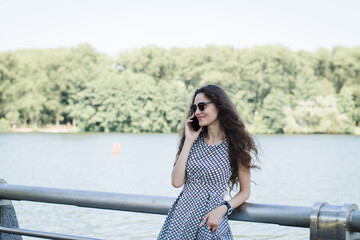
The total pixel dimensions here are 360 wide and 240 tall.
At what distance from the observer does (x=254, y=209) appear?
2043 mm

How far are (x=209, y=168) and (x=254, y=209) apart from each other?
508mm

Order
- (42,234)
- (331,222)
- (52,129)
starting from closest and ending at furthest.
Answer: (331,222) → (42,234) → (52,129)

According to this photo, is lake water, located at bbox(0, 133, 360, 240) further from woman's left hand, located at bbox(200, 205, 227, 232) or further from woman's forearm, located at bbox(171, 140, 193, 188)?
woman's left hand, located at bbox(200, 205, 227, 232)

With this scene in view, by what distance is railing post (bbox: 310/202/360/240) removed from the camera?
6.01 feet

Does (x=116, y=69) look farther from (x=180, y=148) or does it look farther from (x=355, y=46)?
(x=180, y=148)

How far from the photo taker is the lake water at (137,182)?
13016 millimetres

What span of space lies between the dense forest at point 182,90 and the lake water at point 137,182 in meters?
30.8

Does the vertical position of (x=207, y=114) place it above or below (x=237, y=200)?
above

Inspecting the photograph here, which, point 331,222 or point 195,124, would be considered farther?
point 195,124

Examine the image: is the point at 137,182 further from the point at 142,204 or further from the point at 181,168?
the point at 142,204

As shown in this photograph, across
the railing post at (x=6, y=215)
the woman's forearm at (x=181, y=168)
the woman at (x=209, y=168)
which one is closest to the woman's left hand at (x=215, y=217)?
the woman at (x=209, y=168)

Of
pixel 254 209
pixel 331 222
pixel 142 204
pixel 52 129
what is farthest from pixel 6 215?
pixel 52 129

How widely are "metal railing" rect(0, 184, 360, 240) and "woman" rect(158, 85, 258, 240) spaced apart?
14 centimetres

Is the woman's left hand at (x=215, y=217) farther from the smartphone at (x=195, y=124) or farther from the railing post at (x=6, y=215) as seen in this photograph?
the railing post at (x=6, y=215)
